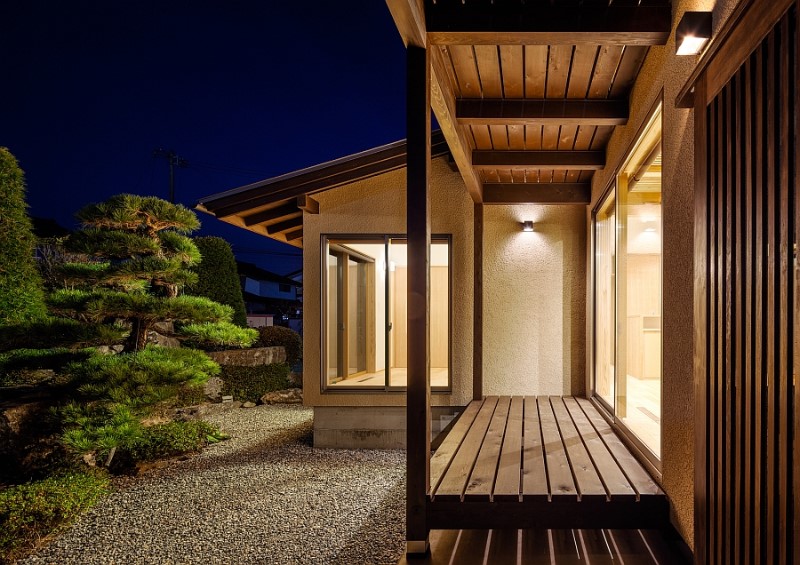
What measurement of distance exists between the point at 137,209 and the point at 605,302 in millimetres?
4989

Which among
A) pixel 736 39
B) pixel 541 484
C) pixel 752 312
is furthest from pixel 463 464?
pixel 736 39

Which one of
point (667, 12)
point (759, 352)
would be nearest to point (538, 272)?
point (667, 12)

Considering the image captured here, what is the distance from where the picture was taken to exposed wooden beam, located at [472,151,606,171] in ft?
14.5

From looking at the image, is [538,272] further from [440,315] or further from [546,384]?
[440,315]

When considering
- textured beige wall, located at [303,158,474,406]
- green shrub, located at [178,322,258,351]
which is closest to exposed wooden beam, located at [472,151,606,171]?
textured beige wall, located at [303,158,474,406]

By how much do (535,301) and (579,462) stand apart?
A: 3.02 metres

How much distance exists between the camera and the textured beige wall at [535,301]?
18.6 feet

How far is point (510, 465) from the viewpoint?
2.86m

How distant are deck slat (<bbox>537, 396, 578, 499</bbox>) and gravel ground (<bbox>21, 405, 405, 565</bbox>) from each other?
1204 millimetres

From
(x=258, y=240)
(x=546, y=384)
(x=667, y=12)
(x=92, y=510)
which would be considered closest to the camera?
(x=667, y=12)

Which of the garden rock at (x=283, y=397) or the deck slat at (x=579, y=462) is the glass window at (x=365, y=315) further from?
the garden rock at (x=283, y=397)

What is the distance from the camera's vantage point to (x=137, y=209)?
460 centimetres

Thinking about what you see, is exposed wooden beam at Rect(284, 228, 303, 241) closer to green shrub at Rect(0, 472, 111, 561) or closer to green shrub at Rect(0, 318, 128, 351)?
green shrub at Rect(0, 318, 128, 351)

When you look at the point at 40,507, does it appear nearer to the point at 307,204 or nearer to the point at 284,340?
the point at 307,204
